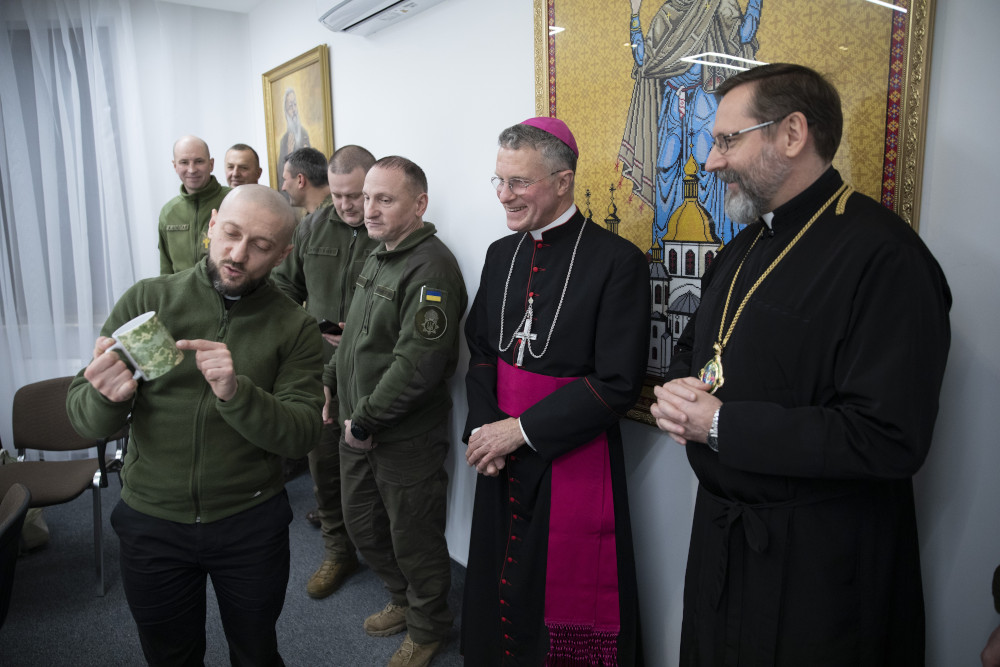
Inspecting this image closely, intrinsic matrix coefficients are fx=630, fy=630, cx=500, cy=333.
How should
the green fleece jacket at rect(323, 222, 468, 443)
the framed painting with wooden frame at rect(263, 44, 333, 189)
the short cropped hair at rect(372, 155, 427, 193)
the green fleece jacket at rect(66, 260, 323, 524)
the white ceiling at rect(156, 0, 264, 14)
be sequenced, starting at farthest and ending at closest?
1. the white ceiling at rect(156, 0, 264, 14)
2. the framed painting with wooden frame at rect(263, 44, 333, 189)
3. the short cropped hair at rect(372, 155, 427, 193)
4. the green fleece jacket at rect(323, 222, 468, 443)
5. the green fleece jacket at rect(66, 260, 323, 524)

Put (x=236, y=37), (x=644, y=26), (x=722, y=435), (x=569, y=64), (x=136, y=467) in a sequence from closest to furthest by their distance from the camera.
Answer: (x=722, y=435) → (x=136, y=467) → (x=644, y=26) → (x=569, y=64) → (x=236, y=37)

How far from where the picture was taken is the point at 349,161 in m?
2.90

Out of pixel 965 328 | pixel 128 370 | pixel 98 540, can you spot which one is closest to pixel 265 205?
pixel 128 370

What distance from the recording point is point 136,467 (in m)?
1.67

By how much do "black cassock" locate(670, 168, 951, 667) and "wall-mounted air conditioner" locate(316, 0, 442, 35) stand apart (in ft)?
7.57

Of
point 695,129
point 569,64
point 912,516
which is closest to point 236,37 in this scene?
point 569,64

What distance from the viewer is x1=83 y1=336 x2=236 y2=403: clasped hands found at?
1.36 m

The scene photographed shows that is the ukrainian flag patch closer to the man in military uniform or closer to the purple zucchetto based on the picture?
the man in military uniform

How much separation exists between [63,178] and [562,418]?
14.7 feet

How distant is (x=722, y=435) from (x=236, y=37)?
5094 millimetres

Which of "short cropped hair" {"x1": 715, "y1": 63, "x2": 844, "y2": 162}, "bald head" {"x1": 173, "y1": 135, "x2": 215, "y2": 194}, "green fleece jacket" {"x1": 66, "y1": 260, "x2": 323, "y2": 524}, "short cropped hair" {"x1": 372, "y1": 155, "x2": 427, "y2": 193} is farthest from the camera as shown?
"bald head" {"x1": 173, "y1": 135, "x2": 215, "y2": 194}

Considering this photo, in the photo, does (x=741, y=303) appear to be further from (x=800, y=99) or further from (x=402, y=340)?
(x=402, y=340)

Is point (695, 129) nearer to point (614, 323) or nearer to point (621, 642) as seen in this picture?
point (614, 323)

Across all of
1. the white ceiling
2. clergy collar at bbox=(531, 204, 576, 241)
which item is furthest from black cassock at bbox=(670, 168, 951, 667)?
the white ceiling
